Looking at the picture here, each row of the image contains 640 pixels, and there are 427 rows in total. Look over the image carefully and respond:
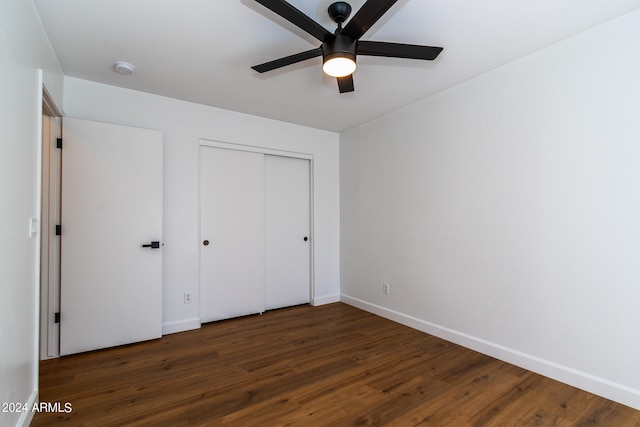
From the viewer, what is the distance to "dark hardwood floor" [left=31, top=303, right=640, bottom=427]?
1766 millimetres

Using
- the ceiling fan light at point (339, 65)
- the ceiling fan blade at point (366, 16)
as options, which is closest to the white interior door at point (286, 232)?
the ceiling fan light at point (339, 65)

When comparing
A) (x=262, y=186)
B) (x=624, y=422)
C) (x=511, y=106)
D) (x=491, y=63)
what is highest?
(x=491, y=63)

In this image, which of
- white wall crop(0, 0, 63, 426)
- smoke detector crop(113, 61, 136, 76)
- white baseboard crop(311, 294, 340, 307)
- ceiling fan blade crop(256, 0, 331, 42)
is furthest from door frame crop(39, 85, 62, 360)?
white baseboard crop(311, 294, 340, 307)

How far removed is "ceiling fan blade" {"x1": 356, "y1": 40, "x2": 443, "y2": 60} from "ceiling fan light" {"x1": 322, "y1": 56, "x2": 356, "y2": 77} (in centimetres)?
12

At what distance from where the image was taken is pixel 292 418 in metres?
1.76

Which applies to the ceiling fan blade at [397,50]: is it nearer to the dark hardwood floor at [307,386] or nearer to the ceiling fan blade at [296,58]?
the ceiling fan blade at [296,58]

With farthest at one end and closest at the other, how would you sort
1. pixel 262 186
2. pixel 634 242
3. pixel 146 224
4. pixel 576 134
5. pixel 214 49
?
pixel 262 186, pixel 146 224, pixel 214 49, pixel 576 134, pixel 634 242

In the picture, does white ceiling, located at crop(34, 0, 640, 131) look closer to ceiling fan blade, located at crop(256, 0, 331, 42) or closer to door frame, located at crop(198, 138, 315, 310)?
ceiling fan blade, located at crop(256, 0, 331, 42)

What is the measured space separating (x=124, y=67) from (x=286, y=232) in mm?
2449

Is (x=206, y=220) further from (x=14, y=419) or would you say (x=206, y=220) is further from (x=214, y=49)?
(x=14, y=419)

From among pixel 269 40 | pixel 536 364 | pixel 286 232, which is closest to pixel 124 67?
pixel 269 40

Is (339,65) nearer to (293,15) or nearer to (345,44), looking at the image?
(345,44)

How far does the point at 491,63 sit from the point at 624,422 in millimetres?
2604

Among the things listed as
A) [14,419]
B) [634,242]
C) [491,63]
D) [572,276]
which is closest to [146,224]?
[14,419]
